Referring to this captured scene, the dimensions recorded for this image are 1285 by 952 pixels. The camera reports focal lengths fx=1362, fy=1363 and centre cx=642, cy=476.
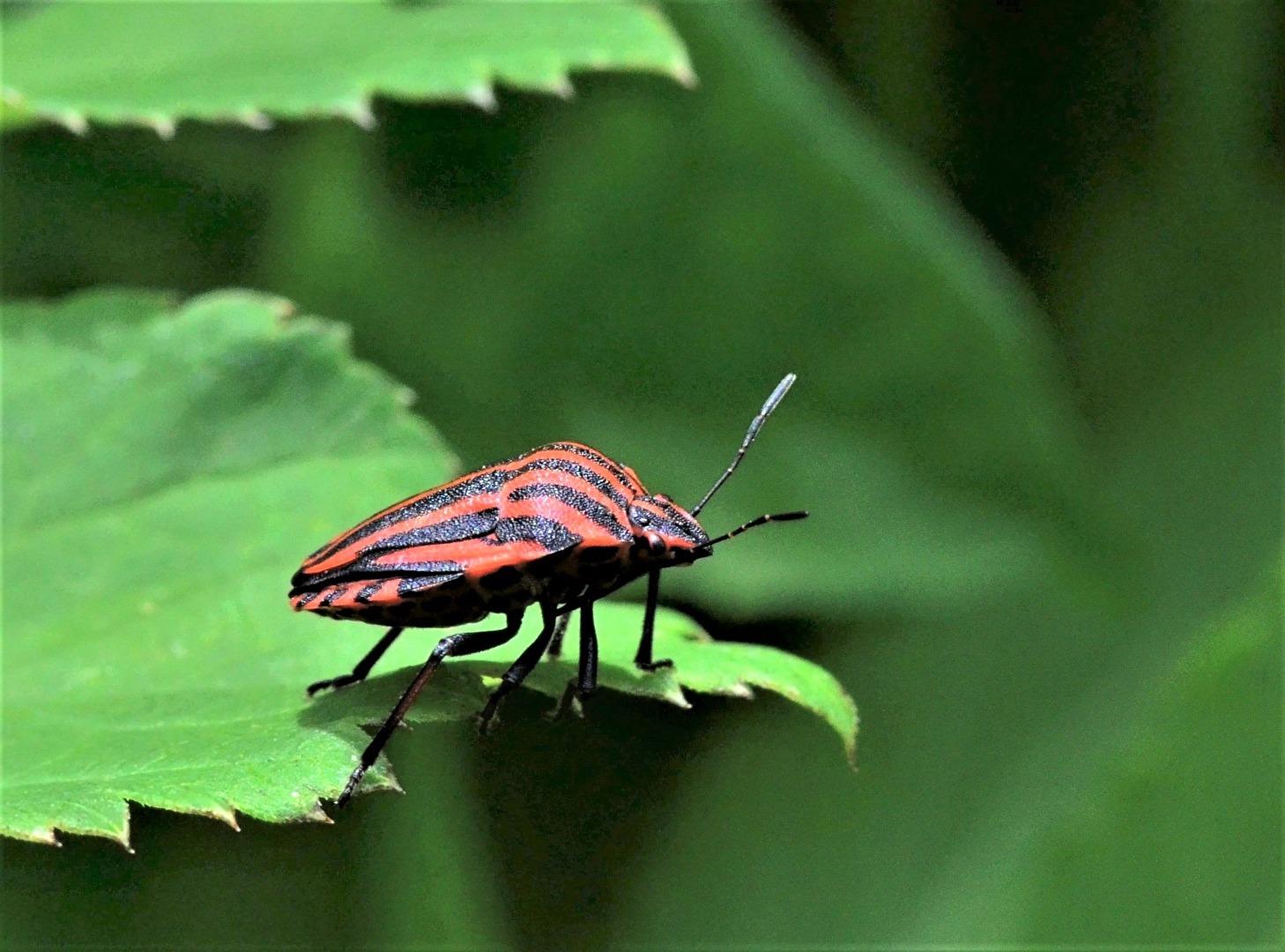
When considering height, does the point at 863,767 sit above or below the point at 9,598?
below

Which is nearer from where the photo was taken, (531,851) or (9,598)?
(9,598)

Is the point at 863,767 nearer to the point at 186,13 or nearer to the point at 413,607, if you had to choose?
the point at 413,607

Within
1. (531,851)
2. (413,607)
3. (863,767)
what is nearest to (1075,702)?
(863,767)

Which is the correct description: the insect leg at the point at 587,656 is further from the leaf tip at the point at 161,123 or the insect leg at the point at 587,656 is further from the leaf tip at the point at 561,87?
the leaf tip at the point at 161,123

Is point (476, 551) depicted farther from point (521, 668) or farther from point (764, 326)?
point (764, 326)

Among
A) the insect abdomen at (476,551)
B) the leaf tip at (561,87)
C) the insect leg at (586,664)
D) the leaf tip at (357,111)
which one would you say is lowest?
the insect leg at (586,664)

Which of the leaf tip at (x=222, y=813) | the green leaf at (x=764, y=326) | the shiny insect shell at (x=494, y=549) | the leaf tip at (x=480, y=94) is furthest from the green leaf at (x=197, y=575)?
the green leaf at (x=764, y=326)

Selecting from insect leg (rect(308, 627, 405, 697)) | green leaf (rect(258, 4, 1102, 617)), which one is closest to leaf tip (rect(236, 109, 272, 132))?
green leaf (rect(258, 4, 1102, 617))
